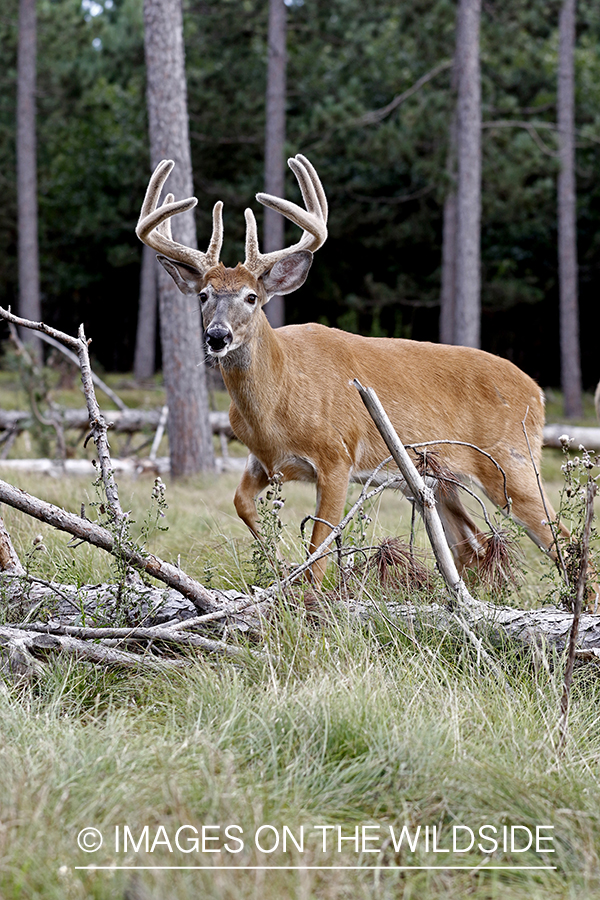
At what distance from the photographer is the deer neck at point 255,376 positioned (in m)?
4.71

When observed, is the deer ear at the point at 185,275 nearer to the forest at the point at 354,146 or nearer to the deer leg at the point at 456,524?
the deer leg at the point at 456,524

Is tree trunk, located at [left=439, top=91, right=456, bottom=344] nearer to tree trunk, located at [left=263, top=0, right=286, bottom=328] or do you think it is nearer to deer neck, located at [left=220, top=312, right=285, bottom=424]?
tree trunk, located at [left=263, top=0, right=286, bottom=328]

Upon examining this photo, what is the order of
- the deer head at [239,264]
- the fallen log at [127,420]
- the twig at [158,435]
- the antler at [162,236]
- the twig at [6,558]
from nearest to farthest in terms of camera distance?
the twig at [6,558], the deer head at [239,264], the antler at [162,236], the twig at [158,435], the fallen log at [127,420]

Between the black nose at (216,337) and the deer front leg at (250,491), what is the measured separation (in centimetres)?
75

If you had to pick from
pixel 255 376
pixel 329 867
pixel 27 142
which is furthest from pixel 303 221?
pixel 27 142

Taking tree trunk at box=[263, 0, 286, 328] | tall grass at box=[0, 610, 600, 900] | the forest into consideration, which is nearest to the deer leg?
tall grass at box=[0, 610, 600, 900]

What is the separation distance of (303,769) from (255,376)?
2.45 m

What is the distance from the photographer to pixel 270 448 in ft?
15.7

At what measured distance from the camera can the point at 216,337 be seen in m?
4.34

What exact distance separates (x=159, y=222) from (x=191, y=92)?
61.6 feet

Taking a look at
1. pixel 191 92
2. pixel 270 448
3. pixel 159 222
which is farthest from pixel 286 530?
pixel 191 92

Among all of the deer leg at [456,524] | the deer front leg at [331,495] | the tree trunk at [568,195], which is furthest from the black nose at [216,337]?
the tree trunk at [568,195]

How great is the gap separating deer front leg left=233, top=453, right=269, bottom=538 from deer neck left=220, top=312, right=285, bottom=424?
301mm

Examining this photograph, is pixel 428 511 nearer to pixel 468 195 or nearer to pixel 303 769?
pixel 303 769
